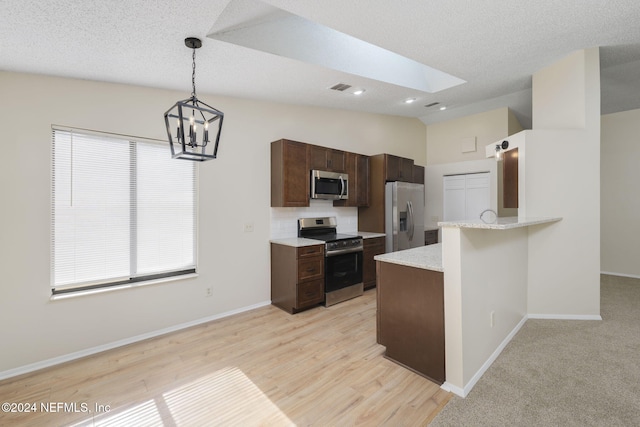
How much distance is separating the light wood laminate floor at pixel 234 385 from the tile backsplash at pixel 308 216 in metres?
1.45

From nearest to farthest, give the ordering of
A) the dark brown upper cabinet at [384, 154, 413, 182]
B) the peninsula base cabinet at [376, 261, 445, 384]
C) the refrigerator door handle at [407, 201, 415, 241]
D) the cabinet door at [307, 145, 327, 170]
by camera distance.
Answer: the peninsula base cabinet at [376, 261, 445, 384] < the cabinet door at [307, 145, 327, 170] < the dark brown upper cabinet at [384, 154, 413, 182] < the refrigerator door handle at [407, 201, 415, 241]

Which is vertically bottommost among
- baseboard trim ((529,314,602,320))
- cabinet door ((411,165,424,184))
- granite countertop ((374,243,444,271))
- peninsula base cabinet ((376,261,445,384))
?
baseboard trim ((529,314,602,320))

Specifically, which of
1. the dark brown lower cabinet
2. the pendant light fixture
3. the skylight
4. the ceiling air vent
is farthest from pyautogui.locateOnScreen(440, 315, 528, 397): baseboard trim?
the ceiling air vent

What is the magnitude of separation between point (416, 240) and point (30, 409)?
16.2 ft

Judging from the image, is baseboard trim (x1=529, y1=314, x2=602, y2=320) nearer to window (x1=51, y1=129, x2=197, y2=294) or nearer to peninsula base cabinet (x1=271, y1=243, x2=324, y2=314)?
peninsula base cabinet (x1=271, y1=243, x2=324, y2=314)

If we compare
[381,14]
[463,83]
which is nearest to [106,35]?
[381,14]

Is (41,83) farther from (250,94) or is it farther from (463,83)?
(463,83)

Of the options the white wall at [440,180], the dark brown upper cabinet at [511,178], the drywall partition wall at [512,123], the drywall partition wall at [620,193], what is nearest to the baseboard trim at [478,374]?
the dark brown upper cabinet at [511,178]

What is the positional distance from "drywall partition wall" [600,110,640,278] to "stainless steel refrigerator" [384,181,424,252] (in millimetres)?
3518

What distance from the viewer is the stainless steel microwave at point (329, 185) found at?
3.99 meters

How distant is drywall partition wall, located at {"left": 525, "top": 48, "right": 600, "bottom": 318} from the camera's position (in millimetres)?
3129

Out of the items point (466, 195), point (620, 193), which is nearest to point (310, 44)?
point (466, 195)

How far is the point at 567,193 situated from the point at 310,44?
130 inches

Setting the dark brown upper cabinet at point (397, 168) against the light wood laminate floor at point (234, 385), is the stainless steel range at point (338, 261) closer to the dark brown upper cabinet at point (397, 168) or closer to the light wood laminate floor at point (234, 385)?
the light wood laminate floor at point (234, 385)
